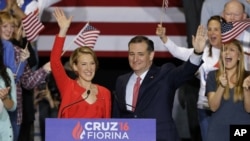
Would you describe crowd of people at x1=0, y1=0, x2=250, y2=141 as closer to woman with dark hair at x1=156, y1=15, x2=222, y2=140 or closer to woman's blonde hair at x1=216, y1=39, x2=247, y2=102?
woman's blonde hair at x1=216, y1=39, x2=247, y2=102

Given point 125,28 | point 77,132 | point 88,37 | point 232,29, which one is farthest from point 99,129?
point 125,28

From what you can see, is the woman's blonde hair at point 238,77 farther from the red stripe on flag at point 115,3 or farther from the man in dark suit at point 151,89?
the red stripe on flag at point 115,3

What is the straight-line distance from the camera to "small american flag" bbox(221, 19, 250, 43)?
27.9 ft

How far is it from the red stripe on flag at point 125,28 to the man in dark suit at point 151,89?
2.49m

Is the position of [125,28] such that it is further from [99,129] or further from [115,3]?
[99,129]

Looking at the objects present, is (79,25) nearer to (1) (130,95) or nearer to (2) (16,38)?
(2) (16,38)

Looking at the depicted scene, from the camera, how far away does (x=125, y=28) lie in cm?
1065

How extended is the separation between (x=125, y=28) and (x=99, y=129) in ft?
11.7


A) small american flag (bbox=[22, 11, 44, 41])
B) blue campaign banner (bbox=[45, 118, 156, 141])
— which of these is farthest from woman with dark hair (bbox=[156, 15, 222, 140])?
blue campaign banner (bbox=[45, 118, 156, 141])

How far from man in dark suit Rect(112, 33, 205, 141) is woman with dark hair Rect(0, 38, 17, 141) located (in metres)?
0.82

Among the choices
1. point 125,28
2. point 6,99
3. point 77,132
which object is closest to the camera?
point 77,132

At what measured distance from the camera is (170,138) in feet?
25.7

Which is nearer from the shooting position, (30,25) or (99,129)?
(99,129)

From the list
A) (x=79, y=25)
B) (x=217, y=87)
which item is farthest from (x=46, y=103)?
(x=217, y=87)
